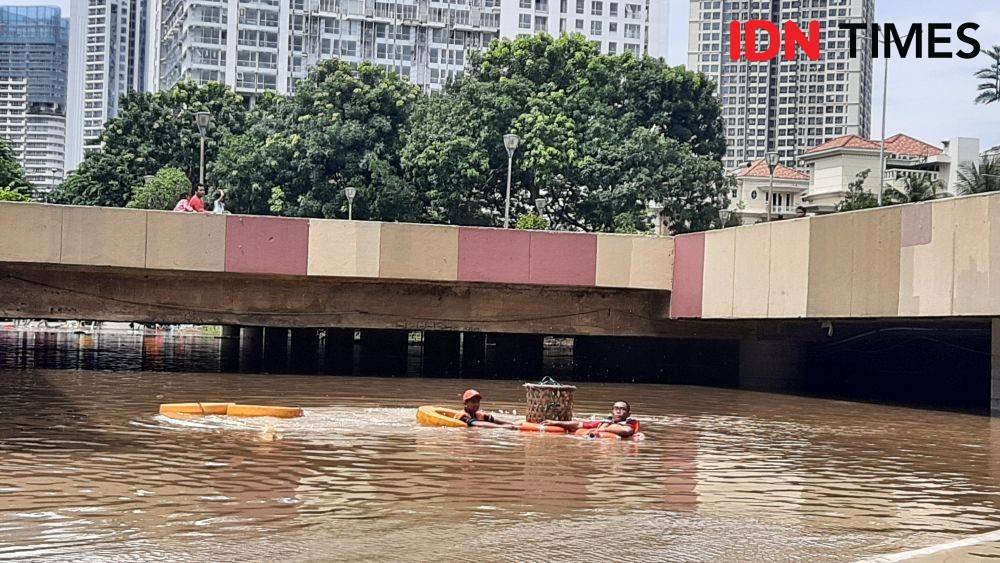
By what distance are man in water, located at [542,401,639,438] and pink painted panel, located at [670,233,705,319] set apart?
12955mm

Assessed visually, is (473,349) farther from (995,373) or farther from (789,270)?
(995,373)

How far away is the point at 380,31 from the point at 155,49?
1161 inches

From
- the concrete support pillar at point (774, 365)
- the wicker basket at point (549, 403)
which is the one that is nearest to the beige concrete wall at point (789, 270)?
the concrete support pillar at point (774, 365)

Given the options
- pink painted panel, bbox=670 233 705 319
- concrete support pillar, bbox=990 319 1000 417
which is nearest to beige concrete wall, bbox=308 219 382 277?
pink painted panel, bbox=670 233 705 319

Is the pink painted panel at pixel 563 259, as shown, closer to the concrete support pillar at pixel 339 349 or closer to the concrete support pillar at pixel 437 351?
the concrete support pillar at pixel 437 351

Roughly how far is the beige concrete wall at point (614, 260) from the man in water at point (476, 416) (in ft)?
42.5

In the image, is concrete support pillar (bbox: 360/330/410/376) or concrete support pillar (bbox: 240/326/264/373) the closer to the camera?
concrete support pillar (bbox: 240/326/264/373)

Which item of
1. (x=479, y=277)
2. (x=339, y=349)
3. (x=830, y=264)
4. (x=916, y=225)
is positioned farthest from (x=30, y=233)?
(x=916, y=225)

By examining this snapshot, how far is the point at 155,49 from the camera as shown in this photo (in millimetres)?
148625

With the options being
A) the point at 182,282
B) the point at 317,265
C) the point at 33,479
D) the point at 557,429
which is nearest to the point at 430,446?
the point at 557,429

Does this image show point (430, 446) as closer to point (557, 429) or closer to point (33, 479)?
point (557, 429)

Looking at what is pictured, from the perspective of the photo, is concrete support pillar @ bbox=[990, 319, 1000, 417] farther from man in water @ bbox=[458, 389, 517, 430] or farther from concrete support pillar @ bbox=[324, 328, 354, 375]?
concrete support pillar @ bbox=[324, 328, 354, 375]

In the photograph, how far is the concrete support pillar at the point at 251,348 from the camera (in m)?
38.5

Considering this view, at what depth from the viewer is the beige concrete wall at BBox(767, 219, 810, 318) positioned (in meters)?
27.7
